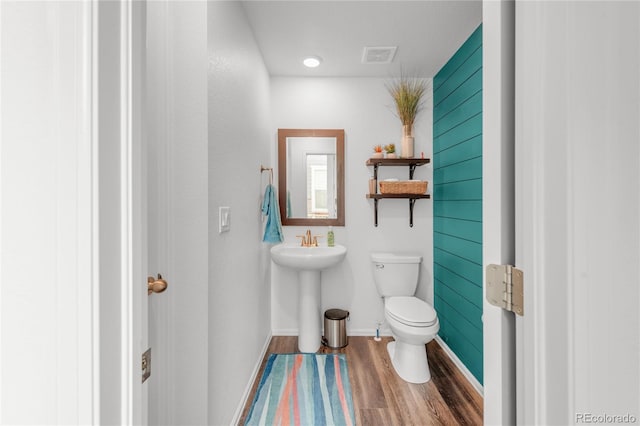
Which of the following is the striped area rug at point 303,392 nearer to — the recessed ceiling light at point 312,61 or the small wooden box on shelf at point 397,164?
the small wooden box on shelf at point 397,164

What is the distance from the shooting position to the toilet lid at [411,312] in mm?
1987

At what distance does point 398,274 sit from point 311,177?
3.70 ft

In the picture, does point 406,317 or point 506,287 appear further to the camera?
point 406,317

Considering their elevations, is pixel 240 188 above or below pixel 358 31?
below

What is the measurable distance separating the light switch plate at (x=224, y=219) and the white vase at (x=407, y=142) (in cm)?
164

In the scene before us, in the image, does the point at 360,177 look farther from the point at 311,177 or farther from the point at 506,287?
the point at 506,287

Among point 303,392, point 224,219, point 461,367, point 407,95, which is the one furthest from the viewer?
point 407,95

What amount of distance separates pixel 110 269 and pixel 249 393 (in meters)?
1.80

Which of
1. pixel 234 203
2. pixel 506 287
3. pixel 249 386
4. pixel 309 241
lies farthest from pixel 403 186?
pixel 506 287

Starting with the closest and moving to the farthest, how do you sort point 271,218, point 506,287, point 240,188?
point 506,287
point 240,188
point 271,218

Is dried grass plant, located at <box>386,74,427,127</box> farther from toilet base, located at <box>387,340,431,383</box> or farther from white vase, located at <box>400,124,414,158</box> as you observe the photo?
toilet base, located at <box>387,340,431,383</box>

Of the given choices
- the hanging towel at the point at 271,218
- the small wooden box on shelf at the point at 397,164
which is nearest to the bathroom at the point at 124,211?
the hanging towel at the point at 271,218

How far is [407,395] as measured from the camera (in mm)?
1887
